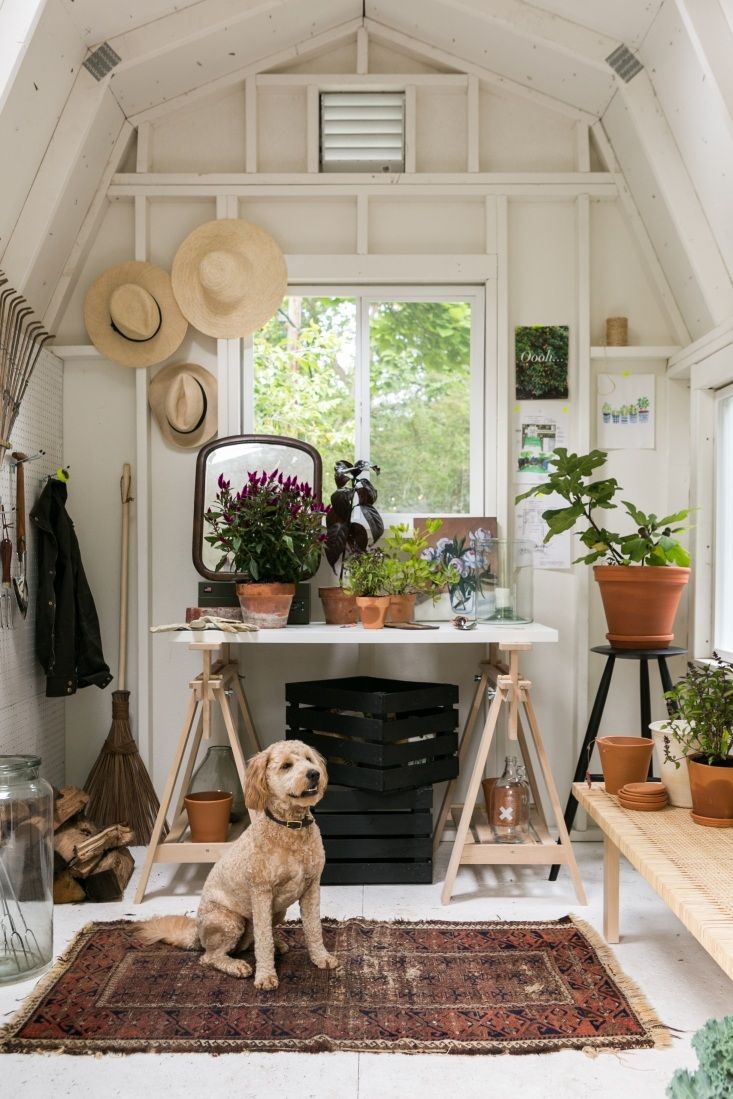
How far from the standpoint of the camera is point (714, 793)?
2.49m

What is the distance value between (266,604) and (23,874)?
3.67 ft

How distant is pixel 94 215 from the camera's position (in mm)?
3842

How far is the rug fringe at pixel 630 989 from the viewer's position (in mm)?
2271

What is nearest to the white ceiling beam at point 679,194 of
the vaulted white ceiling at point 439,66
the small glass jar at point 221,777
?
the vaulted white ceiling at point 439,66

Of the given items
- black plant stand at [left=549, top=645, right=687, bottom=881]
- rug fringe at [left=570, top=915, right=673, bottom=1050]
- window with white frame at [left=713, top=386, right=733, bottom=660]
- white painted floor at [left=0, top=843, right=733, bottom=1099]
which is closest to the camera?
white painted floor at [left=0, top=843, right=733, bottom=1099]

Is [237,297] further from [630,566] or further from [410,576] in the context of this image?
[630,566]

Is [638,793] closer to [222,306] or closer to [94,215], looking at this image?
[222,306]

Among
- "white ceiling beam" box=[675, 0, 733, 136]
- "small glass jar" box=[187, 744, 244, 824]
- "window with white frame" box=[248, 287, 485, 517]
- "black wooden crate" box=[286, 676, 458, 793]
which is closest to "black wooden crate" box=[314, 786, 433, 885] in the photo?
"black wooden crate" box=[286, 676, 458, 793]

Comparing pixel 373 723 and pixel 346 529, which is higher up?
pixel 346 529

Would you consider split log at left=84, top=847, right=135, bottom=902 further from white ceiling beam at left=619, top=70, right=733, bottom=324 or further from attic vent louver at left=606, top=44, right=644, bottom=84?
attic vent louver at left=606, top=44, right=644, bottom=84

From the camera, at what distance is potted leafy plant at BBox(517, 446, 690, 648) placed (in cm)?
338

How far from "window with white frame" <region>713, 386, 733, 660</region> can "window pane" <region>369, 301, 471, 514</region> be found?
965mm

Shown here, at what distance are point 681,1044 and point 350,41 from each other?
145 inches

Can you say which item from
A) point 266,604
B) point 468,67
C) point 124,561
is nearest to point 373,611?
point 266,604
